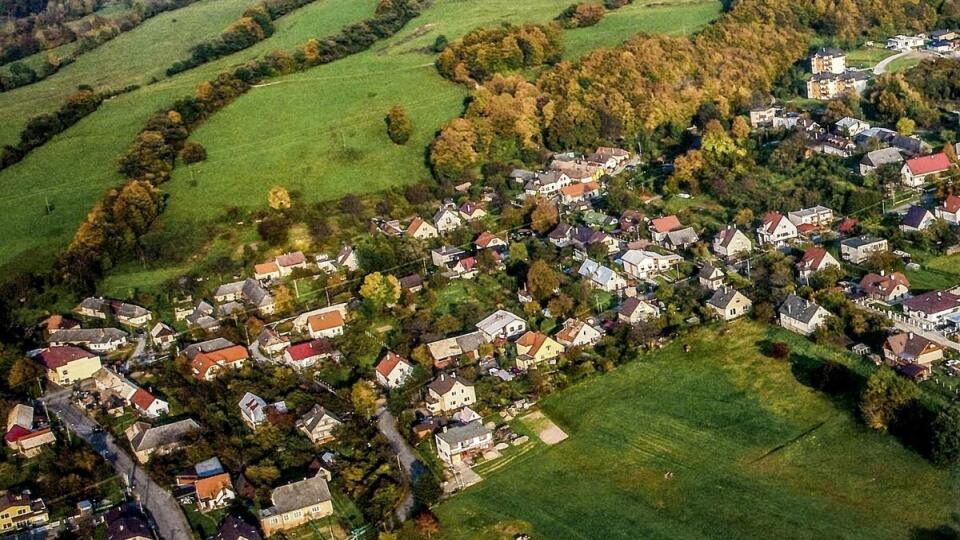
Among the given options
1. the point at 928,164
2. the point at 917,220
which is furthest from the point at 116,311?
the point at 928,164

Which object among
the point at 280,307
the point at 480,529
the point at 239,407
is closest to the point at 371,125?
the point at 280,307

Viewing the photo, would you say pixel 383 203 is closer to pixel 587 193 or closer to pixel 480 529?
pixel 587 193

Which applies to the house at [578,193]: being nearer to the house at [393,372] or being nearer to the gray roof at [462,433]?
the house at [393,372]

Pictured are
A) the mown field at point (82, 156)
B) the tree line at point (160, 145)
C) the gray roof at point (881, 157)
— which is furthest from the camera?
the gray roof at point (881, 157)

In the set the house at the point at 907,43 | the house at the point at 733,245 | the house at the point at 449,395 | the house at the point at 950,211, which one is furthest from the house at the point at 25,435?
Result: the house at the point at 907,43

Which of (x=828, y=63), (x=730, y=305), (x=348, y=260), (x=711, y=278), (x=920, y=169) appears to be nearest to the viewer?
(x=730, y=305)

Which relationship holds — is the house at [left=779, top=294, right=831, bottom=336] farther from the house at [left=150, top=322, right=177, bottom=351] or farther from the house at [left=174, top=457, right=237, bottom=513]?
the house at [left=150, top=322, right=177, bottom=351]

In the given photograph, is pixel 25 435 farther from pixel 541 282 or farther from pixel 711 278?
pixel 711 278
